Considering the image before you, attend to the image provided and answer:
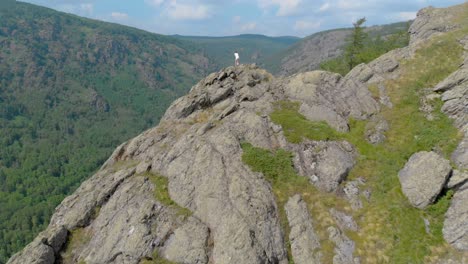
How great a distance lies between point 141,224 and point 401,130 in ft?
99.3

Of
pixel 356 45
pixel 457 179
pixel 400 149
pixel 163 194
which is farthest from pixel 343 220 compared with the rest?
pixel 356 45

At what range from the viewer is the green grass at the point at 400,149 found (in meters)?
27.7

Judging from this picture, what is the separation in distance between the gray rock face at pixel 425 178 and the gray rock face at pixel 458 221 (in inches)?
58.4

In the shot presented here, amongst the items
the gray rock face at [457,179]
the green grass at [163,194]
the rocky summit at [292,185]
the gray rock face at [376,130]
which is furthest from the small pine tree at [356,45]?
the green grass at [163,194]

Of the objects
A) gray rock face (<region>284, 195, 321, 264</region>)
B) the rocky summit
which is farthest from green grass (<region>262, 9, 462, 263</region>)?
gray rock face (<region>284, 195, 321, 264</region>)

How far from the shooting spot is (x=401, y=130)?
38.6 meters

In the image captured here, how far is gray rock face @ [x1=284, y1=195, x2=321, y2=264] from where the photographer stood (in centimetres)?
2790

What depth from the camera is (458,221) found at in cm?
2725

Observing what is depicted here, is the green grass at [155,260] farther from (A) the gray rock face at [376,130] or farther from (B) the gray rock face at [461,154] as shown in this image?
(B) the gray rock face at [461,154]

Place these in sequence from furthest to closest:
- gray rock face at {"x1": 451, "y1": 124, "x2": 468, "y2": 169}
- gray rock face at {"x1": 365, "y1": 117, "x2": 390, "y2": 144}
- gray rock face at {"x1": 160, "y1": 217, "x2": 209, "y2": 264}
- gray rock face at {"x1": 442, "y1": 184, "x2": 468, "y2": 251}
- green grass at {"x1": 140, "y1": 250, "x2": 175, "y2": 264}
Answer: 1. gray rock face at {"x1": 365, "y1": 117, "x2": 390, "y2": 144}
2. gray rock face at {"x1": 451, "y1": 124, "x2": 468, "y2": 169}
3. green grass at {"x1": 140, "y1": 250, "x2": 175, "y2": 264}
4. gray rock face at {"x1": 160, "y1": 217, "x2": 209, "y2": 264}
5. gray rock face at {"x1": 442, "y1": 184, "x2": 468, "y2": 251}

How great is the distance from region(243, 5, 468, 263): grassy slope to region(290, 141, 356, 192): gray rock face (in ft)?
2.82

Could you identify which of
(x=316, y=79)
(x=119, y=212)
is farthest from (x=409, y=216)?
(x=119, y=212)

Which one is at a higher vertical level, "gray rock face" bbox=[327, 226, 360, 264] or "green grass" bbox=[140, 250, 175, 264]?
"gray rock face" bbox=[327, 226, 360, 264]

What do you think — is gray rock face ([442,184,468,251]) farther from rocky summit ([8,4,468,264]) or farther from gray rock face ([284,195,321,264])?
gray rock face ([284,195,321,264])
